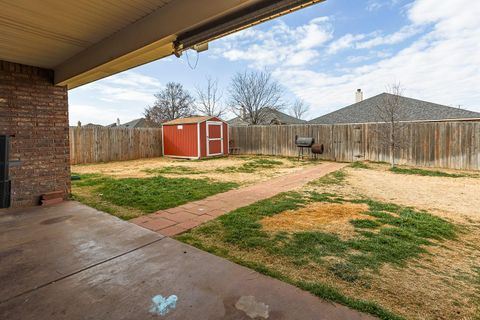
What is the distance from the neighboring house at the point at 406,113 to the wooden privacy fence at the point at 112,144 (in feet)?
34.6

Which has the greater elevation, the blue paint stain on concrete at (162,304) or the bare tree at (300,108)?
the bare tree at (300,108)

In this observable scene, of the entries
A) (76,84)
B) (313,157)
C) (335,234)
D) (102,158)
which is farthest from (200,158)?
(335,234)

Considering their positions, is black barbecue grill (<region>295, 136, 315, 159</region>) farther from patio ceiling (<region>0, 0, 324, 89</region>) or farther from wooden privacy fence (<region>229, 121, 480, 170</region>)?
patio ceiling (<region>0, 0, 324, 89</region>)

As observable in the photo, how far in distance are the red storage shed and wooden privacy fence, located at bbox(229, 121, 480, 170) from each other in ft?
6.76

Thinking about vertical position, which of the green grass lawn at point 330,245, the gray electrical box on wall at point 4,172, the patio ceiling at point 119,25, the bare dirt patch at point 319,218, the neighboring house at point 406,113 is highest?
the neighboring house at point 406,113

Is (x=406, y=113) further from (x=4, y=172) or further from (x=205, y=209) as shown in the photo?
(x=4, y=172)

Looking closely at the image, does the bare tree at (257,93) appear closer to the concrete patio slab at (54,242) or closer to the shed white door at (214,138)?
the shed white door at (214,138)

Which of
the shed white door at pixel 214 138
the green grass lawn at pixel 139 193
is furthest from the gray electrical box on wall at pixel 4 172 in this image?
the shed white door at pixel 214 138

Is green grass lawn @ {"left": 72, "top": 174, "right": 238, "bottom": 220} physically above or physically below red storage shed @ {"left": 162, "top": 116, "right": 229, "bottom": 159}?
below

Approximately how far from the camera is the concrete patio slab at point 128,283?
163 cm

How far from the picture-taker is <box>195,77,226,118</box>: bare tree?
2661 centimetres

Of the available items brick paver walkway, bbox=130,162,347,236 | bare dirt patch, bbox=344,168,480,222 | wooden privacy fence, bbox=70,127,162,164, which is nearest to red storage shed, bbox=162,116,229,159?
wooden privacy fence, bbox=70,127,162,164

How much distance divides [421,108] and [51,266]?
53.6 feet

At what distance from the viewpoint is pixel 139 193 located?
5094mm
